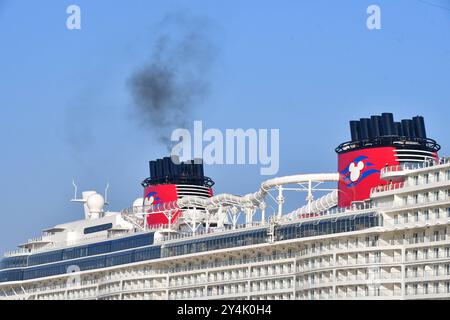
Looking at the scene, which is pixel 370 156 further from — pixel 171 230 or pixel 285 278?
pixel 171 230

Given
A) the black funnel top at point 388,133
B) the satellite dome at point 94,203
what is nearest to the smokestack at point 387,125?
the black funnel top at point 388,133

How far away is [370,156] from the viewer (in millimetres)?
92875

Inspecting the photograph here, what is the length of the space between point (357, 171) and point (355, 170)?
23cm

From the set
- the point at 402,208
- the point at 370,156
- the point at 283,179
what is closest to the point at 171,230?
the point at 283,179

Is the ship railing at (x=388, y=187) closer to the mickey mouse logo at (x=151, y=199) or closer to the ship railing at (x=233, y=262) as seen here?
the ship railing at (x=233, y=262)

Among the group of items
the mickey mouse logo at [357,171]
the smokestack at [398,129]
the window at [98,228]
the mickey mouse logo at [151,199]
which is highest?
the mickey mouse logo at [151,199]

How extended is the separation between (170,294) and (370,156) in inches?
967

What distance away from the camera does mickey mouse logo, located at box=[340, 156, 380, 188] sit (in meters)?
92.9

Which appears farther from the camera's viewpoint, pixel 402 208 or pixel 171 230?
pixel 171 230

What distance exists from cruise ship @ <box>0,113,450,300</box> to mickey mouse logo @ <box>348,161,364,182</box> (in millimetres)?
68

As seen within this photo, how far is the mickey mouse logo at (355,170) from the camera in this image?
9338 cm
